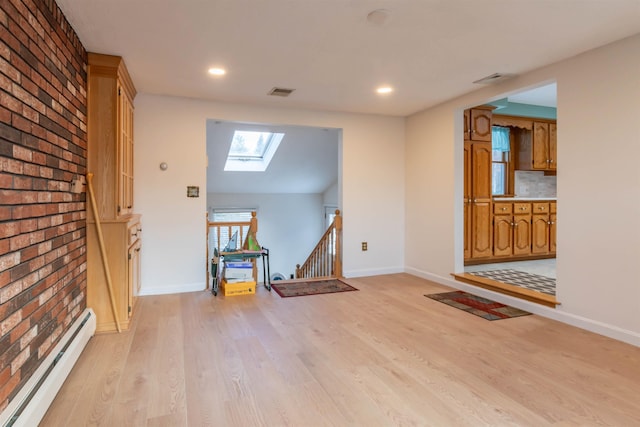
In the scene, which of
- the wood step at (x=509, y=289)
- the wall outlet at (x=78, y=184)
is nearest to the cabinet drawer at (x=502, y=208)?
the wood step at (x=509, y=289)

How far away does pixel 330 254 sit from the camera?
18.0 feet

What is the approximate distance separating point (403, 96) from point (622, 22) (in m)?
2.12

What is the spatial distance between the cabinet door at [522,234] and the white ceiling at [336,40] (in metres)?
2.29

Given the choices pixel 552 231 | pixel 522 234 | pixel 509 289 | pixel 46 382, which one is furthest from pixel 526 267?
pixel 46 382

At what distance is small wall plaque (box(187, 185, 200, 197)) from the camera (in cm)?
447

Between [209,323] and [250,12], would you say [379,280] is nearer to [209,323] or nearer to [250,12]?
[209,323]

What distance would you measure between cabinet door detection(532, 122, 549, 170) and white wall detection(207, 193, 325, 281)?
4585 mm

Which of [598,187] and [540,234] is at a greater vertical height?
[598,187]

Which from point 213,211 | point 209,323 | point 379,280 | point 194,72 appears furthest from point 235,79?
point 213,211

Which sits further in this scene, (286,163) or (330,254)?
(286,163)

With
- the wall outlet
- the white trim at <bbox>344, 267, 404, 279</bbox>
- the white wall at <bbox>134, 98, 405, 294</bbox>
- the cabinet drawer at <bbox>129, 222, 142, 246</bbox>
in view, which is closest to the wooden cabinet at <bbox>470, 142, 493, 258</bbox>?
the white trim at <bbox>344, 267, 404, 279</bbox>

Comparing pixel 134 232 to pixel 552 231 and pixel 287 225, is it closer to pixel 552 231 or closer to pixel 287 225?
pixel 287 225

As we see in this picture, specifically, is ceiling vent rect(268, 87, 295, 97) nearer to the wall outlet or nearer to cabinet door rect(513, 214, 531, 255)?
the wall outlet

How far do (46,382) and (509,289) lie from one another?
386 centimetres
